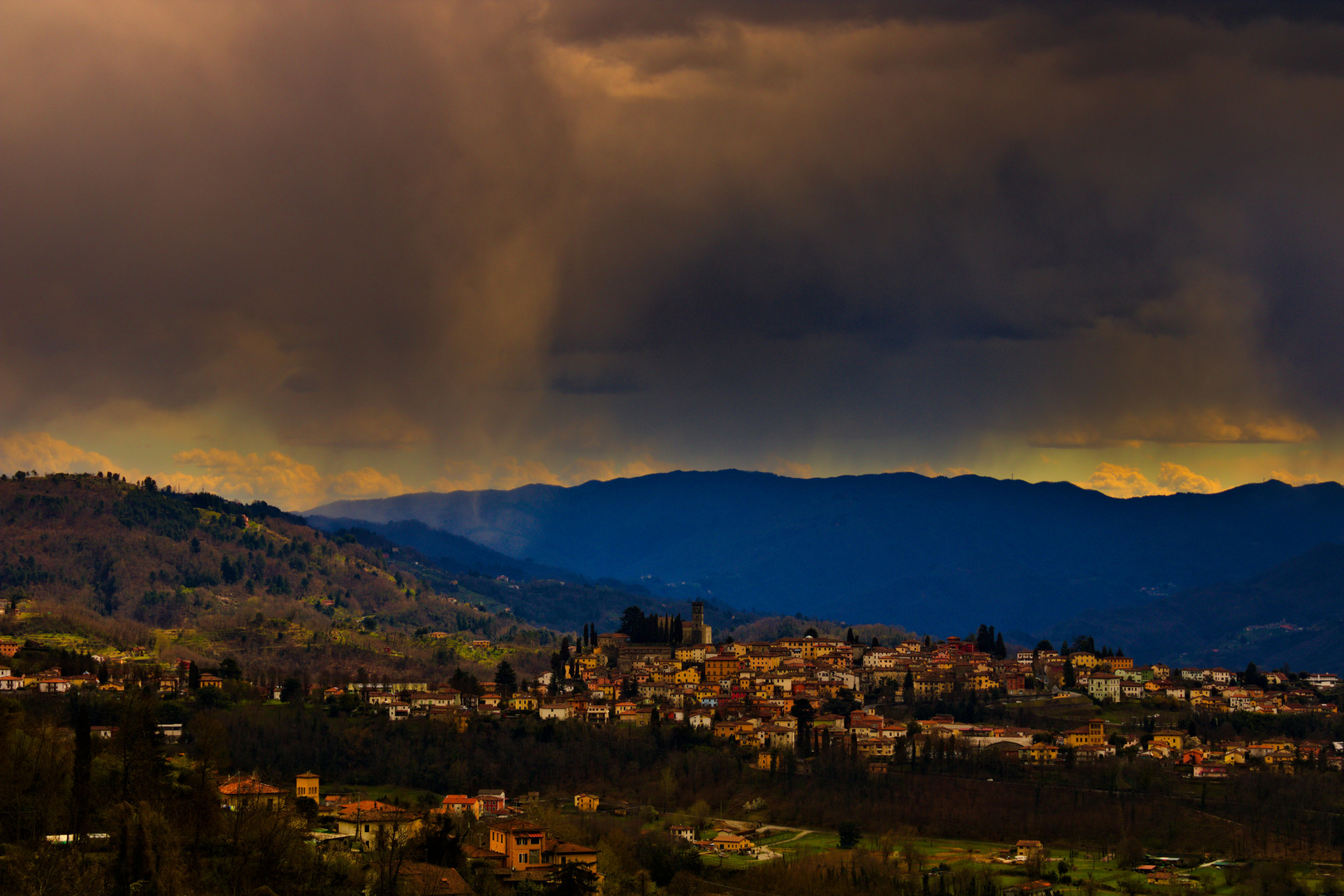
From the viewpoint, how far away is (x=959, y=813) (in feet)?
274

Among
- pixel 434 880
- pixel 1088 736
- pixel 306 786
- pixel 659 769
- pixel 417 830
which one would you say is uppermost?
pixel 1088 736

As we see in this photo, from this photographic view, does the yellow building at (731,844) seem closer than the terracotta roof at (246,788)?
No

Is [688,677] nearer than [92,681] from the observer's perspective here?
No

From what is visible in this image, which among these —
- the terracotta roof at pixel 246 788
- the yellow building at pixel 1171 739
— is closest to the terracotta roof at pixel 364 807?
the terracotta roof at pixel 246 788

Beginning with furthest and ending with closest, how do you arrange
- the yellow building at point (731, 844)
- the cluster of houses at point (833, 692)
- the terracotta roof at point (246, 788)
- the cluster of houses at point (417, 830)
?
1. the cluster of houses at point (833, 692)
2. the yellow building at point (731, 844)
3. the terracotta roof at point (246, 788)
4. the cluster of houses at point (417, 830)

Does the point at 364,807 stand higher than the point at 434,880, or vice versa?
the point at 364,807

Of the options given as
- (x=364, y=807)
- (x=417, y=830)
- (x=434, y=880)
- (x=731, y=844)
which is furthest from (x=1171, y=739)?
(x=434, y=880)

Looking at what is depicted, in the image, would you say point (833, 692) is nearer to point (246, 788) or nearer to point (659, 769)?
point (659, 769)

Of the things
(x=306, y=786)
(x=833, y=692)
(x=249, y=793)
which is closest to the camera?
(x=249, y=793)

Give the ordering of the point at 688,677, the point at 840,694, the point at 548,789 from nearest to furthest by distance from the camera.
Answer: the point at 548,789
the point at 840,694
the point at 688,677

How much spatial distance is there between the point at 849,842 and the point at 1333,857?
2256cm

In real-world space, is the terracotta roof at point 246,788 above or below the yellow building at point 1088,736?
below

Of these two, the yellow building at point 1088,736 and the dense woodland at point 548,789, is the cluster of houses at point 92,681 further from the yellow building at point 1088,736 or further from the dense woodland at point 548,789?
the yellow building at point 1088,736

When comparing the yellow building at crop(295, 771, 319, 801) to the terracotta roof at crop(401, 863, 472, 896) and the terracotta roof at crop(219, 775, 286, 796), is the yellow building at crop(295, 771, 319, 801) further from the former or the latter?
the terracotta roof at crop(401, 863, 472, 896)
